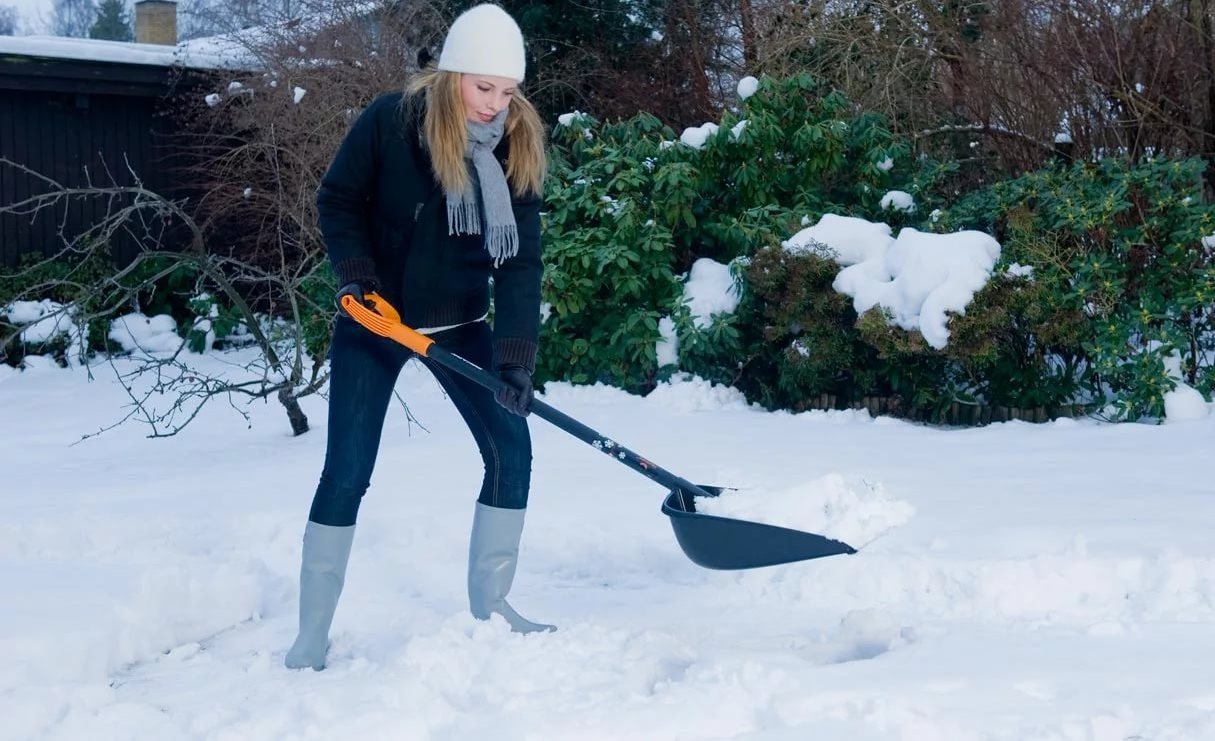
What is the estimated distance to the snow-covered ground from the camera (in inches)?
111

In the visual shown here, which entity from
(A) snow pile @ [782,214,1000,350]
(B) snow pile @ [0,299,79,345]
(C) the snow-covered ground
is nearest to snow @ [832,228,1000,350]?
(A) snow pile @ [782,214,1000,350]

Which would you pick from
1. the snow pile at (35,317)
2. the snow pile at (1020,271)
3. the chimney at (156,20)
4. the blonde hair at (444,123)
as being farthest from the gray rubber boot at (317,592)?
the chimney at (156,20)

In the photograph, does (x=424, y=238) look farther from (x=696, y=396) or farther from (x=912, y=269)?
(x=696, y=396)

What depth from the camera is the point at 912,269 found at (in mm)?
6410

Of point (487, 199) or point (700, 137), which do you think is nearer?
point (487, 199)

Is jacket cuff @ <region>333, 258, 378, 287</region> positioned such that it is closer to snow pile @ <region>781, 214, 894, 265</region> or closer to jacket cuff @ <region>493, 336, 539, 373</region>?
jacket cuff @ <region>493, 336, 539, 373</region>

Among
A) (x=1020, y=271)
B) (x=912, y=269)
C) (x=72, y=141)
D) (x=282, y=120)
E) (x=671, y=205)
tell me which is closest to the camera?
(x=1020, y=271)

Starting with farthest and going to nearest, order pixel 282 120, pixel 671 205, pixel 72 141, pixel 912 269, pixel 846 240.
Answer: pixel 72 141, pixel 282 120, pixel 671 205, pixel 846 240, pixel 912 269

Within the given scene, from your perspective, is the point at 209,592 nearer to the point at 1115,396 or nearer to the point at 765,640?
the point at 765,640

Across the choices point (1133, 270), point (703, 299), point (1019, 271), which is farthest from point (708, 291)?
point (1133, 270)

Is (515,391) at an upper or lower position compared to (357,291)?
lower

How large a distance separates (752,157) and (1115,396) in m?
2.49

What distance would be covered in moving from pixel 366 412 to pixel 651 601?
3.84ft

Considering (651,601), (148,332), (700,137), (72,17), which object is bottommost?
(651,601)
